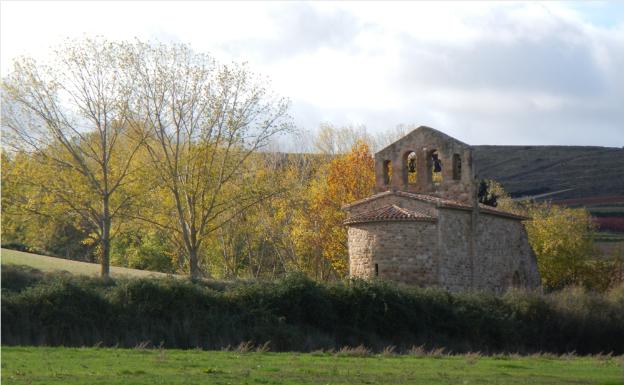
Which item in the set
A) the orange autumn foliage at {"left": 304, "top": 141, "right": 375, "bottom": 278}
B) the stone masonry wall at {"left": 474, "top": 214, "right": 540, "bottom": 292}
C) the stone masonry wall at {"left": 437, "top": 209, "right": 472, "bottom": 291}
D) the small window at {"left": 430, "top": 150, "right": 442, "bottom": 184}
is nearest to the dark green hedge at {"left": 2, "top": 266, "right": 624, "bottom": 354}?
the stone masonry wall at {"left": 437, "top": 209, "right": 472, "bottom": 291}

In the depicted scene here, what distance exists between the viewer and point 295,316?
29.9m

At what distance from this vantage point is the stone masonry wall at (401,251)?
109ft

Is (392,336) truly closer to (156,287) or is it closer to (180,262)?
(156,287)

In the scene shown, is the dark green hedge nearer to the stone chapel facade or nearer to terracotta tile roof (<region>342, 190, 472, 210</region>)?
the stone chapel facade

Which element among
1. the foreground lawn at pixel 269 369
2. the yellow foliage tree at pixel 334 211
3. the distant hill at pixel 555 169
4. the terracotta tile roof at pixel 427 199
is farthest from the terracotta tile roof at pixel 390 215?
the distant hill at pixel 555 169

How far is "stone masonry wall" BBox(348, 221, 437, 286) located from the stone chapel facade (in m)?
0.04

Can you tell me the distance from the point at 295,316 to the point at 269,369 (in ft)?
38.7

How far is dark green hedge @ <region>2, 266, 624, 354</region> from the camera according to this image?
2623cm

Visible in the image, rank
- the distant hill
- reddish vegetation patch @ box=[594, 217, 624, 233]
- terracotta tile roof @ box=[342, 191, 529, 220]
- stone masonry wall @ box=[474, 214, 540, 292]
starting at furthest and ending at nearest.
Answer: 1. the distant hill
2. reddish vegetation patch @ box=[594, 217, 624, 233]
3. stone masonry wall @ box=[474, 214, 540, 292]
4. terracotta tile roof @ box=[342, 191, 529, 220]

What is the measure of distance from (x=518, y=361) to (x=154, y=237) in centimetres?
3289

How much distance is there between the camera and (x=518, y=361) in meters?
23.5

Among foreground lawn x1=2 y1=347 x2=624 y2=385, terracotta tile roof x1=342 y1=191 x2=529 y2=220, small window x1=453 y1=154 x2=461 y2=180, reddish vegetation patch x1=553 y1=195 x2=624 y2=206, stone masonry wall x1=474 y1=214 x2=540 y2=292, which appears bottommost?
foreground lawn x1=2 y1=347 x2=624 y2=385

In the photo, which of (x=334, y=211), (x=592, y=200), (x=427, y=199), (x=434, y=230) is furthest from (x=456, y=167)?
(x=592, y=200)

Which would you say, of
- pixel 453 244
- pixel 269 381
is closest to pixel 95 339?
pixel 269 381
